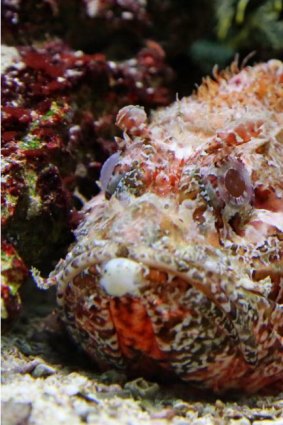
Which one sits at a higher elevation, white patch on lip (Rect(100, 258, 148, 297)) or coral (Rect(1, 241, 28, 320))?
coral (Rect(1, 241, 28, 320))

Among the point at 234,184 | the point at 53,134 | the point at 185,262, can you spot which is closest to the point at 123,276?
the point at 185,262

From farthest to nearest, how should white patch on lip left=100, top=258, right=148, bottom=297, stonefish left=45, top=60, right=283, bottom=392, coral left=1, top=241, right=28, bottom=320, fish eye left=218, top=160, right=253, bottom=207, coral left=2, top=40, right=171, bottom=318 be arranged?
coral left=2, top=40, right=171, bottom=318 → coral left=1, top=241, right=28, bottom=320 → fish eye left=218, top=160, right=253, bottom=207 → stonefish left=45, top=60, right=283, bottom=392 → white patch on lip left=100, top=258, right=148, bottom=297

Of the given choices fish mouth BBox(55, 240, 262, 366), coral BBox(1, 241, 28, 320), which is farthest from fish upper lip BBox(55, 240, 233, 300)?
coral BBox(1, 241, 28, 320)

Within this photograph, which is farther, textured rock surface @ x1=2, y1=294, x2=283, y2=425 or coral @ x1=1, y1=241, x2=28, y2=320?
coral @ x1=1, y1=241, x2=28, y2=320

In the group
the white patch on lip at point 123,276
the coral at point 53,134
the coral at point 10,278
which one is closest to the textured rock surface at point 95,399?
the coral at point 10,278

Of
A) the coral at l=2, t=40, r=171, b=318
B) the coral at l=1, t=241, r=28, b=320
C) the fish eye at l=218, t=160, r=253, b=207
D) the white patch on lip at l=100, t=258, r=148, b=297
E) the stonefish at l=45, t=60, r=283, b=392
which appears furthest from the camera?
the coral at l=2, t=40, r=171, b=318

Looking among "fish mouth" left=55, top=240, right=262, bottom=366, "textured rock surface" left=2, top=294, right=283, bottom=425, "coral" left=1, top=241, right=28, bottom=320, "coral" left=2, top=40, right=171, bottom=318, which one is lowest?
"textured rock surface" left=2, top=294, right=283, bottom=425

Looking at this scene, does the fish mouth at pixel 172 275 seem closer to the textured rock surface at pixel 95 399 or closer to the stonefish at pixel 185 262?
the stonefish at pixel 185 262

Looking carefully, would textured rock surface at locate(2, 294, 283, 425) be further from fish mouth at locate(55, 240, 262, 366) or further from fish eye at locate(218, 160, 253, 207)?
fish eye at locate(218, 160, 253, 207)

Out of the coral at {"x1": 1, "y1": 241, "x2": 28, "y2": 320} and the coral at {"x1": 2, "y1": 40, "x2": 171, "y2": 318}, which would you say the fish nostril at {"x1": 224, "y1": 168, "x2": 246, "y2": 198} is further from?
the coral at {"x1": 1, "y1": 241, "x2": 28, "y2": 320}
